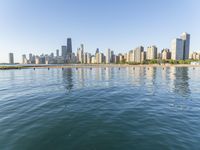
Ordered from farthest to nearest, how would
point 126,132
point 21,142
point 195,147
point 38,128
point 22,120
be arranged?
1. point 22,120
2. point 38,128
3. point 126,132
4. point 21,142
5. point 195,147

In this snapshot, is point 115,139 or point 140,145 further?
point 115,139

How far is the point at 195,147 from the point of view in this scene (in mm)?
8969

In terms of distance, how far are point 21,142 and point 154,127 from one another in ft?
34.9

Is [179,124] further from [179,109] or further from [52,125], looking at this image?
[52,125]

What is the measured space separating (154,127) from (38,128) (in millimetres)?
10196

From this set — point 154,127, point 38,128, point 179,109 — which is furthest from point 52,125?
point 179,109

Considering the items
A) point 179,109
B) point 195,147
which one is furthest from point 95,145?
point 179,109

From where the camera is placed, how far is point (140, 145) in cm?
920

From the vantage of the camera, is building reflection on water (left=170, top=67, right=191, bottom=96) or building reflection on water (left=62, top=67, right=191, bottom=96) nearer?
building reflection on water (left=170, top=67, right=191, bottom=96)

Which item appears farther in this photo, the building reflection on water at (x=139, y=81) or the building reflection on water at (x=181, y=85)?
the building reflection on water at (x=139, y=81)

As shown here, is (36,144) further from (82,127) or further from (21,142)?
(82,127)

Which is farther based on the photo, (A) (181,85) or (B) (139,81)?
(B) (139,81)

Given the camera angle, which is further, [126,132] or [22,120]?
[22,120]

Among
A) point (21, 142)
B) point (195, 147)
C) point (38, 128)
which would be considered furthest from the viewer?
point (38, 128)
